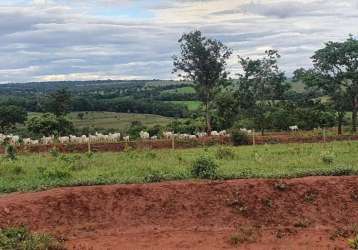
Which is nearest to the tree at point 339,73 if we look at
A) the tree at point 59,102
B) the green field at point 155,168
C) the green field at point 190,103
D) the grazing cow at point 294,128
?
the grazing cow at point 294,128

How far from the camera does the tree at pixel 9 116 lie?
53906mm

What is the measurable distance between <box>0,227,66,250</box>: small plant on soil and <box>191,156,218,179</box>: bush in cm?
506

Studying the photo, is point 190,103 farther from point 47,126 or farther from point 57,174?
point 57,174

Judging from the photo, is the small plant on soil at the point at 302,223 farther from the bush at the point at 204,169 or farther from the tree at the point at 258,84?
the tree at the point at 258,84

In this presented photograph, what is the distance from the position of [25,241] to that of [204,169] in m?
6.01

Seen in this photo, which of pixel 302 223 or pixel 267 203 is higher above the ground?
pixel 267 203

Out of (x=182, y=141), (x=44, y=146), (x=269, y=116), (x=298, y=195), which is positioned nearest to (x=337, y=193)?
(x=298, y=195)

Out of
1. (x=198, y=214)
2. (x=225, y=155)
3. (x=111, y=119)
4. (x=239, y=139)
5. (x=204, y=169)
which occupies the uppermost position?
(x=204, y=169)

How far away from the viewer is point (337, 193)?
14.8 metres

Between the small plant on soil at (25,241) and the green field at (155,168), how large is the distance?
3.20 m

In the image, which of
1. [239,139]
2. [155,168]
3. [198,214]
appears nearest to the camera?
[198,214]

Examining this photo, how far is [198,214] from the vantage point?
14031mm

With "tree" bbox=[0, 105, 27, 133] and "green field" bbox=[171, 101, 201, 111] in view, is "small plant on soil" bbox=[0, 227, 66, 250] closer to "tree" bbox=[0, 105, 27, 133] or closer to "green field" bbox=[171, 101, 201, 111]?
"tree" bbox=[0, 105, 27, 133]

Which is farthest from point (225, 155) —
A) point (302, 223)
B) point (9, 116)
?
point (9, 116)
